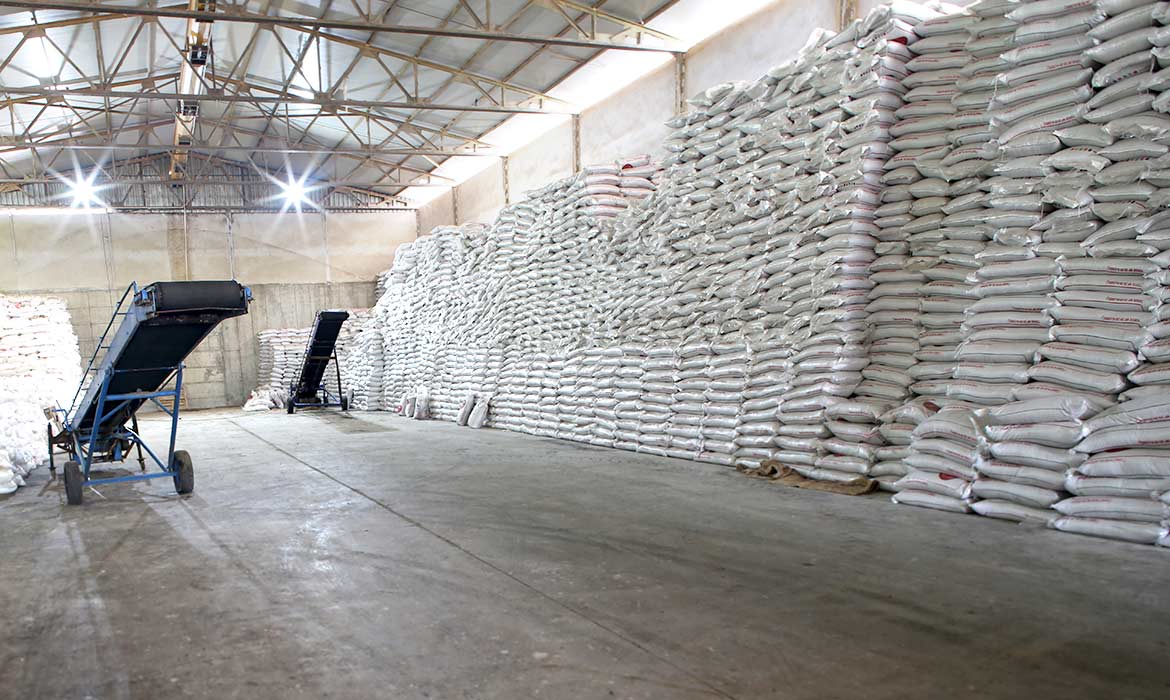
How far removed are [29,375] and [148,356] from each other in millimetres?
8092

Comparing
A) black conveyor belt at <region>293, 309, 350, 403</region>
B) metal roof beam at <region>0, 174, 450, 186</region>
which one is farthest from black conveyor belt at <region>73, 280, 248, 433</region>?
metal roof beam at <region>0, 174, 450, 186</region>

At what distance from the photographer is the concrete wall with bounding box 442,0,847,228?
26.7ft

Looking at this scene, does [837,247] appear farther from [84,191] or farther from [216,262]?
[84,191]

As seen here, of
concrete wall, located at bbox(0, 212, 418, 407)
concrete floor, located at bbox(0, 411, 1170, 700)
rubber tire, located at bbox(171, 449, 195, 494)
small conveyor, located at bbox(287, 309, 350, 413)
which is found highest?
concrete wall, located at bbox(0, 212, 418, 407)

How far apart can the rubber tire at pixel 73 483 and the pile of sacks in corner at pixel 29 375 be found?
2.50ft

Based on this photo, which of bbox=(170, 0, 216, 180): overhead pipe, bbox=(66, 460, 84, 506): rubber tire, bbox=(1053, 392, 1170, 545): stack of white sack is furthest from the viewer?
bbox=(170, 0, 216, 180): overhead pipe

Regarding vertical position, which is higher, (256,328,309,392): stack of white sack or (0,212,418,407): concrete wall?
(0,212,418,407): concrete wall

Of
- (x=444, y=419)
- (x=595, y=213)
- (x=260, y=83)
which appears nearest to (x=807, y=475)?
(x=595, y=213)

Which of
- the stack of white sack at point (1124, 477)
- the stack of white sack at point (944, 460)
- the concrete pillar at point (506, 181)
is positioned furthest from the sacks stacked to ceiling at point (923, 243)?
the concrete pillar at point (506, 181)

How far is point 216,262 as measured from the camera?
20.2m

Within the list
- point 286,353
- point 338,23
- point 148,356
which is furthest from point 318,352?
point 148,356

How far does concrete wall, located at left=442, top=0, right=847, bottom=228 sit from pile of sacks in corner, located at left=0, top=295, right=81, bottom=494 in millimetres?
8046

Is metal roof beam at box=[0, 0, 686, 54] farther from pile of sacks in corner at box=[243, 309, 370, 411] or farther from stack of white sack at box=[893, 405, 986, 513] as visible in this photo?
pile of sacks in corner at box=[243, 309, 370, 411]

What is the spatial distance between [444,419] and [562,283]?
158 inches
